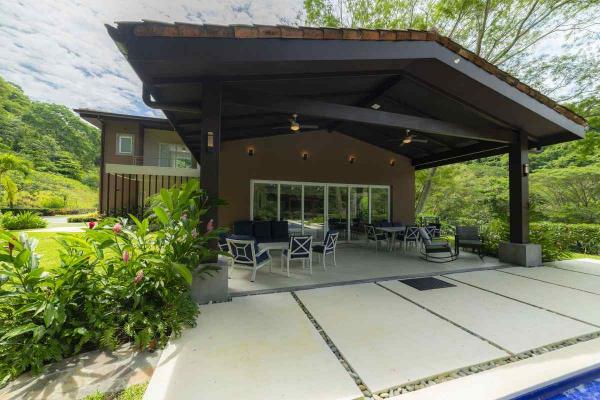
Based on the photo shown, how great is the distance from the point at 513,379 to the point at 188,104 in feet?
18.3

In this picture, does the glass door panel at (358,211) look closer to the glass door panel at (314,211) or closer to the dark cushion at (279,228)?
the glass door panel at (314,211)

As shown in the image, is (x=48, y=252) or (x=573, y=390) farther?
(x=48, y=252)

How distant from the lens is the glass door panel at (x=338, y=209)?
9.53 meters

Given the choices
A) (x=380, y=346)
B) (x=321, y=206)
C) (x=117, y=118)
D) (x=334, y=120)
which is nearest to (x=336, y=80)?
(x=334, y=120)

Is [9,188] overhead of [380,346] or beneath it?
overhead

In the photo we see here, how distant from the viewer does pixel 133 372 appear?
2.20 metres

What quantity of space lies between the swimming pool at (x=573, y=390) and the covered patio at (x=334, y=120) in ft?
9.86

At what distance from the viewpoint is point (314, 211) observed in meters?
9.31

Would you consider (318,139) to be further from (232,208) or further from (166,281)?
(166,281)

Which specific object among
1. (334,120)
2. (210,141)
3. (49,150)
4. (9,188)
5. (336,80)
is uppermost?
(49,150)

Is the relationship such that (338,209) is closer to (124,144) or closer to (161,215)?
(161,215)

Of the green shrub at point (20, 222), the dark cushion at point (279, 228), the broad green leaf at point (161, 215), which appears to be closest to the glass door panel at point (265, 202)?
the dark cushion at point (279, 228)

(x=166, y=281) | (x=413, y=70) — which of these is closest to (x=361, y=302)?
(x=166, y=281)

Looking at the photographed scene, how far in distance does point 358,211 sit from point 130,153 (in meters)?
11.9
